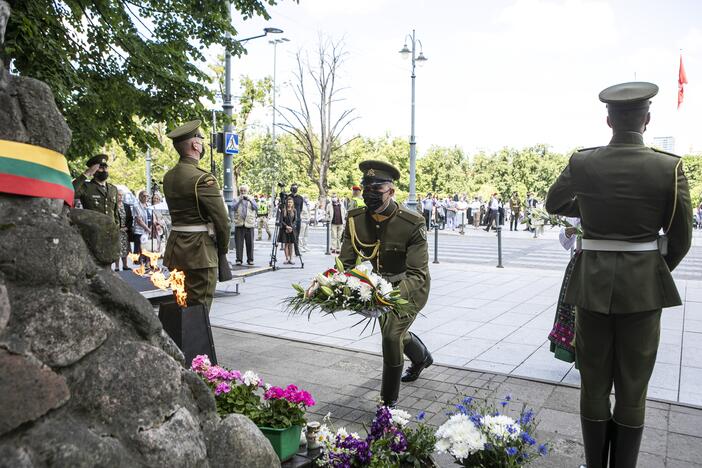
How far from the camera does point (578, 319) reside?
3555mm

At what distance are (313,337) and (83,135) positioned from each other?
11.8ft

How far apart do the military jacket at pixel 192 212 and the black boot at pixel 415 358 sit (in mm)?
1941

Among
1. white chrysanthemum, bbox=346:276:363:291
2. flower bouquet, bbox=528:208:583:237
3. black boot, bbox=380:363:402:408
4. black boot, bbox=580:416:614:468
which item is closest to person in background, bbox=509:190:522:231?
flower bouquet, bbox=528:208:583:237

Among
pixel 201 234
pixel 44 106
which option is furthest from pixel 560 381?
pixel 44 106

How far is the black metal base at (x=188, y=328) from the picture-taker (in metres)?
4.64

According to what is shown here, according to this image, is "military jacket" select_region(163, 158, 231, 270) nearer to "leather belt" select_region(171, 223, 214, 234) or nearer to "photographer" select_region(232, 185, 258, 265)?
"leather belt" select_region(171, 223, 214, 234)

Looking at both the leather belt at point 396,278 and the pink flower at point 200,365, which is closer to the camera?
the pink flower at point 200,365

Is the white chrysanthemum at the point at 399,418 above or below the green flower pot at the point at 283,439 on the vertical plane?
above

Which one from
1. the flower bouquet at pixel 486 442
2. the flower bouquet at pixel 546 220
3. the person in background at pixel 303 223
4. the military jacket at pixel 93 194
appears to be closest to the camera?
the flower bouquet at pixel 486 442

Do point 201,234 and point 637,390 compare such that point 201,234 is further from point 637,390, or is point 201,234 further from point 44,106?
point 637,390

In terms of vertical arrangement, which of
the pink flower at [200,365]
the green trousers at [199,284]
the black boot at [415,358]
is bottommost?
the black boot at [415,358]

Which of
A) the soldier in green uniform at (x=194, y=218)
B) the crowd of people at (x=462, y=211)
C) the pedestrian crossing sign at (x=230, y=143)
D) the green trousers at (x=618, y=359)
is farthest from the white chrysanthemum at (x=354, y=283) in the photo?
the crowd of people at (x=462, y=211)

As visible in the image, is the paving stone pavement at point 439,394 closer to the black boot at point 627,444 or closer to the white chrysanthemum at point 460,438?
the black boot at point 627,444

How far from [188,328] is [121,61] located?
14.2 feet
